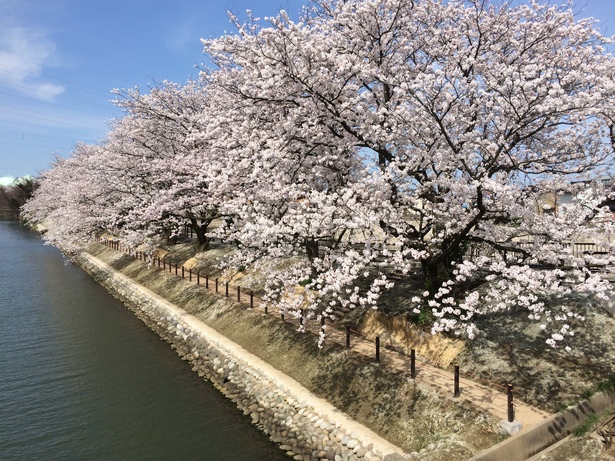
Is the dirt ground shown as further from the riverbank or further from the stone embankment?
the stone embankment

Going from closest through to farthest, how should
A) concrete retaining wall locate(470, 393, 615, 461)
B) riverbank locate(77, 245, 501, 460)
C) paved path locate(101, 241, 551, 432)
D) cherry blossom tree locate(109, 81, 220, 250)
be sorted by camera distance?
concrete retaining wall locate(470, 393, 615, 461) → riverbank locate(77, 245, 501, 460) → paved path locate(101, 241, 551, 432) → cherry blossom tree locate(109, 81, 220, 250)

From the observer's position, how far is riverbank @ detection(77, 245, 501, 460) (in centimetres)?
965

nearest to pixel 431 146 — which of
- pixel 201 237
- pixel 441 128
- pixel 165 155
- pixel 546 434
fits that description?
pixel 441 128

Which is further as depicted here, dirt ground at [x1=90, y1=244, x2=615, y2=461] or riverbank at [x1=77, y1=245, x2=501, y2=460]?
riverbank at [x1=77, y1=245, x2=501, y2=460]

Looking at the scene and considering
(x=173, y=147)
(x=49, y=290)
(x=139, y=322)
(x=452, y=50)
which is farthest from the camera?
(x=49, y=290)

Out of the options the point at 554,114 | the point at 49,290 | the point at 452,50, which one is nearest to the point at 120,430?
the point at 554,114

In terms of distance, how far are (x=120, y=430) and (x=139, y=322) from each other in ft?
40.7

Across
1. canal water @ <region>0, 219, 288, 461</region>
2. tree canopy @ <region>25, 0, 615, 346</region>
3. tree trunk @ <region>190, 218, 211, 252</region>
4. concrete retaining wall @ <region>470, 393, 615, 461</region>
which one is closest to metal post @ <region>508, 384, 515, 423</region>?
concrete retaining wall @ <region>470, 393, 615, 461</region>

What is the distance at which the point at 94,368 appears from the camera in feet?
57.6

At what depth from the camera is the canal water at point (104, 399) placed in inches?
473

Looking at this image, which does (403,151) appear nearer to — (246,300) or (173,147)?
(246,300)

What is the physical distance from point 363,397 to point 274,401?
3135 mm

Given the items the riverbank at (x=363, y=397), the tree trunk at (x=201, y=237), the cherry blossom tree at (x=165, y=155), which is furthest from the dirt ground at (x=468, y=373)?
the tree trunk at (x=201, y=237)

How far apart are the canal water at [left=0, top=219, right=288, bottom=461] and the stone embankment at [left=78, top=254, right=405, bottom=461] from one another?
0.46 m
